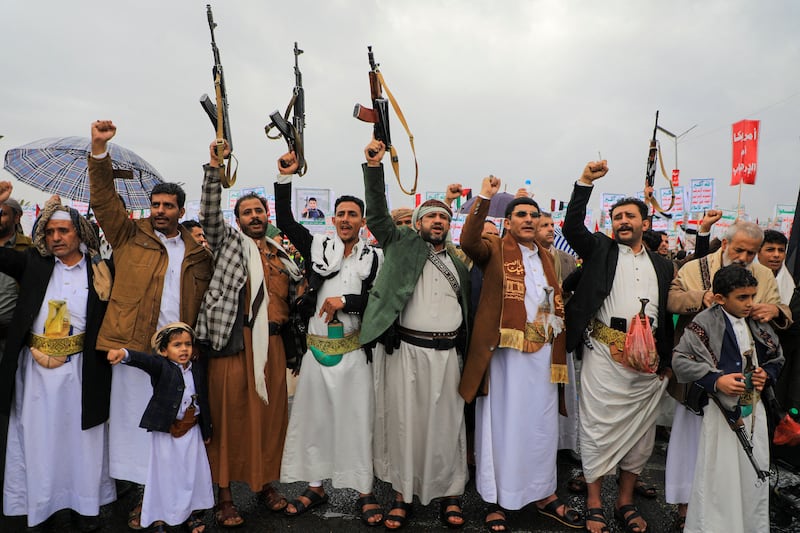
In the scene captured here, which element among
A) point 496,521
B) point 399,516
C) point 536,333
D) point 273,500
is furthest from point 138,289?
point 496,521

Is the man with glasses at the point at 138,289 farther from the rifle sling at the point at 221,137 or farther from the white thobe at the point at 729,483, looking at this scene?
the white thobe at the point at 729,483

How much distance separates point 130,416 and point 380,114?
8.68 feet

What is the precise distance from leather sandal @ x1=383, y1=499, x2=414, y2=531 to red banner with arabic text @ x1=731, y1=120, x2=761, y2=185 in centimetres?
1134

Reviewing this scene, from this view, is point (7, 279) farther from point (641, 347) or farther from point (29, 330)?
point (641, 347)

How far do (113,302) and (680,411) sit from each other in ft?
12.8

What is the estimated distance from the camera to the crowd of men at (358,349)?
10.4 feet

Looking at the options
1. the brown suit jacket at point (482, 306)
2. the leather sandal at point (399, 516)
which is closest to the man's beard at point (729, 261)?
the brown suit jacket at point (482, 306)

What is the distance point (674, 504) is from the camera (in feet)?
11.6

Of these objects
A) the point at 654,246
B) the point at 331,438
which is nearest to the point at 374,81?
the point at 331,438

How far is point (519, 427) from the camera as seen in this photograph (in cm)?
333

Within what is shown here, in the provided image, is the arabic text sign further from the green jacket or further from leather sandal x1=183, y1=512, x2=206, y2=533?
leather sandal x1=183, y1=512, x2=206, y2=533

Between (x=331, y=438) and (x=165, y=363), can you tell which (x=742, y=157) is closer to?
(x=331, y=438)

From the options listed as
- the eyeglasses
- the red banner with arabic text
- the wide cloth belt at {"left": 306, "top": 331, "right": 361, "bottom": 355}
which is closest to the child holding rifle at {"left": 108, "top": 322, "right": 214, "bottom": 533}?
the wide cloth belt at {"left": 306, "top": 331, "right": 361, "bottom": 355}

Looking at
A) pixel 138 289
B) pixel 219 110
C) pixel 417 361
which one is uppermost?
pixel 219 110
